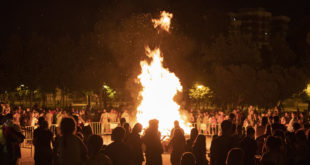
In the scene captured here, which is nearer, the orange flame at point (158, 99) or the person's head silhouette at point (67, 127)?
the person's head silhouette at point (67, 127)

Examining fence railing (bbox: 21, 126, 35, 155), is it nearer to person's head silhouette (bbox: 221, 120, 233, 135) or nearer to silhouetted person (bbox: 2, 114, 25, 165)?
silhouetted person (bbox: 2, 114, 25, 165)

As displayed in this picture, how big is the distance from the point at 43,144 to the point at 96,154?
99.3 inches

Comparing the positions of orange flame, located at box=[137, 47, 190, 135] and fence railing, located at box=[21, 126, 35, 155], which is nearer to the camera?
fence railing, located at box=[21, 126, 35, 155]

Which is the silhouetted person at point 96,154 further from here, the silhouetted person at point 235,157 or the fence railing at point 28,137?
the fence railing at point 28,137

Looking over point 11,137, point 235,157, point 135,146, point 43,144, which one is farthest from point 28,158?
point 235,157

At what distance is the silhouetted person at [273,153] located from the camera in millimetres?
6261

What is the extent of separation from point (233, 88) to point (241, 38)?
6397mm

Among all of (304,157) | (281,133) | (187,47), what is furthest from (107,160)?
(187,47)

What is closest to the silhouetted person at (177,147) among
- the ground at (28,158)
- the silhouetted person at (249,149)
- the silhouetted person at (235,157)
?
the silhouetted person at (249,149)

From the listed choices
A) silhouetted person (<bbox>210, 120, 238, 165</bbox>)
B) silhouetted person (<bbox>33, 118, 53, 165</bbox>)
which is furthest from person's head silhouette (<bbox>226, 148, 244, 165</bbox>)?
silhouetted person (<bbox>33, 118, 53, 165</bbox>)

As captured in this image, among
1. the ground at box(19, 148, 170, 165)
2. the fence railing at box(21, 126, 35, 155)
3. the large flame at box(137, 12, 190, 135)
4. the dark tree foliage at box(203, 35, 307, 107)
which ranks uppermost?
the dark tree foliage at box(203, 35, 307, 107)

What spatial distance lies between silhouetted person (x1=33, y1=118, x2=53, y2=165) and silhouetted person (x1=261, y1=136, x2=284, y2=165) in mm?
4265

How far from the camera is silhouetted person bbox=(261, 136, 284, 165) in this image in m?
6.26

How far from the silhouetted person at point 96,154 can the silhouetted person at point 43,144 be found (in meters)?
2.22
